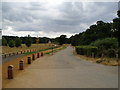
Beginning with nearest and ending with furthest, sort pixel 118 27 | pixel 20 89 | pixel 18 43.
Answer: pixel 20 89 → pixel 118 27 → pixel 18 43

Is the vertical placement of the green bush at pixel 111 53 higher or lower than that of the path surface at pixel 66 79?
higher

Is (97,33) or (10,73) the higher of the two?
(97,33)

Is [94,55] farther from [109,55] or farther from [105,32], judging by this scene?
[105,32]

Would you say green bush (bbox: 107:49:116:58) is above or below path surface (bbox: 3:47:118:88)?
above

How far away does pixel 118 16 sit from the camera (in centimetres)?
1619

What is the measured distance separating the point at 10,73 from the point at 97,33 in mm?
35641

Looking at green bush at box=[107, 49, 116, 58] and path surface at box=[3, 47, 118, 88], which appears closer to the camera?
path surface at box=[3, 47, 118, 88]

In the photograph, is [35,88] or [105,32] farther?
[105,32]

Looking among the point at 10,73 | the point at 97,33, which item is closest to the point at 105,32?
the point at 97,33

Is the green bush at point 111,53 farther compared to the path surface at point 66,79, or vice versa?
the green bush at point 111,53

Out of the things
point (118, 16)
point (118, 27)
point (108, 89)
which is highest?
point (118, 16)

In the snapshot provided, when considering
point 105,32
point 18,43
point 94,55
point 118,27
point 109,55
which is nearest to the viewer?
point 118,27

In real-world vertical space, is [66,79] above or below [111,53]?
below

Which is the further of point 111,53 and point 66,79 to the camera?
point 111,53
